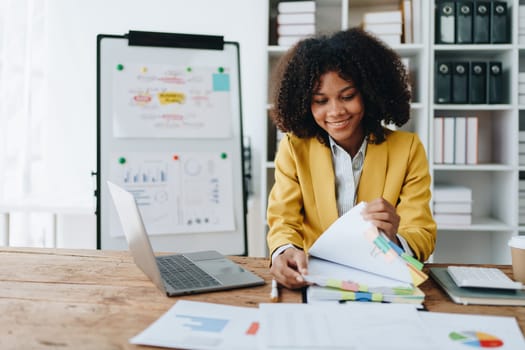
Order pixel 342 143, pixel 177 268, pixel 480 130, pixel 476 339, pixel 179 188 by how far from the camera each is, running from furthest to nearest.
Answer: pixel 480 130 < pixel 179 188 < pixel 342 143 < pixel 177 268 < pixel 476 339

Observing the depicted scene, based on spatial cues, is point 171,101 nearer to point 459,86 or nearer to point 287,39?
point 287,39

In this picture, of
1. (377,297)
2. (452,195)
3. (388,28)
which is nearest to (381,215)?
(377,297)

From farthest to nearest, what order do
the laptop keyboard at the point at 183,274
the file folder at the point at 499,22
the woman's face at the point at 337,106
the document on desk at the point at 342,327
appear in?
the file folder at the point at 499,22, the woman's face at the point at 337,106, the laptop keyboard at the point at 183,274, the document on desk at the point at 342,327

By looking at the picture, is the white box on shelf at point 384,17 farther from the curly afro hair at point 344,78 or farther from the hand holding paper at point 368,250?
the hand holding paper at point 368,250

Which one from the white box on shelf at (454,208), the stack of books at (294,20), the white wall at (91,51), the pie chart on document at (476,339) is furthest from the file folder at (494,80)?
the pie chart on document at (476,339)

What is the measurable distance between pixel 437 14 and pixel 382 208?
6.05 feet

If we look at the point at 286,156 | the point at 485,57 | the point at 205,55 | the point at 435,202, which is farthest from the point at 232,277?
the point at 485,57

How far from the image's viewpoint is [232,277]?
1084mm

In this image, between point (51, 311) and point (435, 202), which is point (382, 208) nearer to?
point (51, 311)

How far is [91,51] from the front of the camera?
278 cm

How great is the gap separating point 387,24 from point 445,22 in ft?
0.94

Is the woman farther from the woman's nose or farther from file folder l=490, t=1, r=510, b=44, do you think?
file folder l=490, t=1, r=510, b=44

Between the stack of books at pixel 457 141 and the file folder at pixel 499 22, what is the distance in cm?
41

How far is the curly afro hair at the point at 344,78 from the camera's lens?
1.45m
